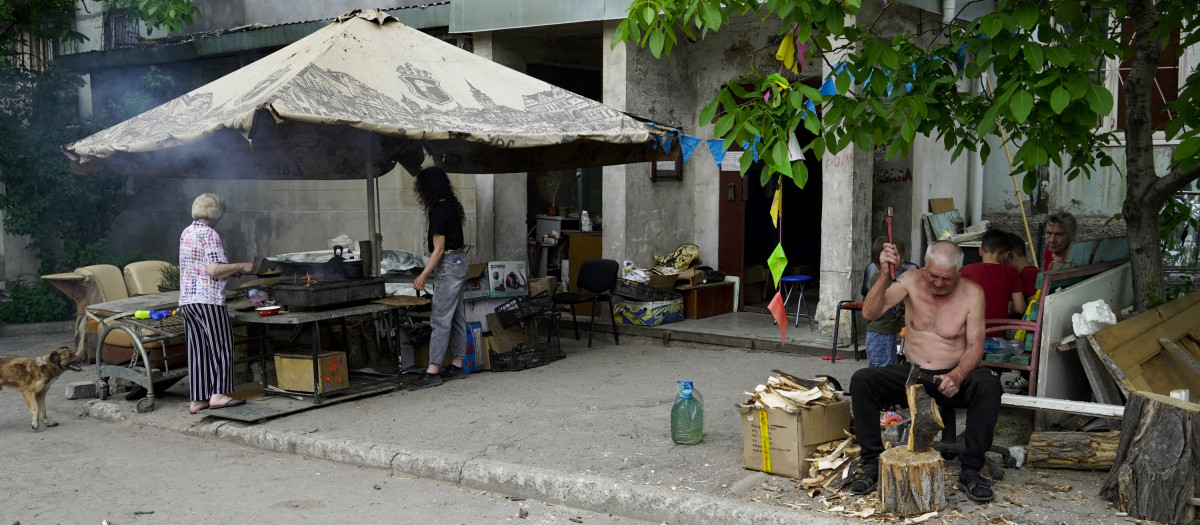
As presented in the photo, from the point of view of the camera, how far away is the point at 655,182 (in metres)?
12.0

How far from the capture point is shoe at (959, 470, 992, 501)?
502cm

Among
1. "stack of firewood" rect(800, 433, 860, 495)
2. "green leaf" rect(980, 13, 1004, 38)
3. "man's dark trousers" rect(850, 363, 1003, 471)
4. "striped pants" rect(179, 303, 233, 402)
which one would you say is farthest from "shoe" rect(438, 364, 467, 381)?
"green leaf" rect(980, 13, 1004, 38)

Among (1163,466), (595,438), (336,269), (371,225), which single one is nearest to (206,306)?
(336,269)

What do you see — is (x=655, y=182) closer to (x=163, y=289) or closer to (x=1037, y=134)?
(x=163, y=289)

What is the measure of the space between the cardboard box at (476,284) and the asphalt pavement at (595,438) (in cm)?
79

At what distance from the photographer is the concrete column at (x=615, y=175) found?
37.2ft

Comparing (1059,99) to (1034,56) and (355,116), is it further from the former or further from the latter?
(355,116)

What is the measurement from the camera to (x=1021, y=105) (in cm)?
484

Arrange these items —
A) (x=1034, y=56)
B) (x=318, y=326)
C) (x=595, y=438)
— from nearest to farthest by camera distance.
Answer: (x=1034, y=56) < (x=595, y=438) < (x=318, y=326)

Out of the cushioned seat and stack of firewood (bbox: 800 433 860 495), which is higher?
the cushioned seat

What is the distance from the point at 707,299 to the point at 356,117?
5769 millimetres

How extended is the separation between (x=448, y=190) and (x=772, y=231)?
624 centimetres

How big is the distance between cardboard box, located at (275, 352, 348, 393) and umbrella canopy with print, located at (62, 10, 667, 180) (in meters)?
1.79

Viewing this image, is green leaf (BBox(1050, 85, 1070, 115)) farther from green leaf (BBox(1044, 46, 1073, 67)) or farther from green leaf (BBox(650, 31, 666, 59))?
green leaf (BBox(650, 31, 666, 59))
